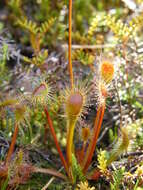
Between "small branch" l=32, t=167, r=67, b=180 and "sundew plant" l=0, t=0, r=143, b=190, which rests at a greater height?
"sundew plant" l=0, t=0, r=143, b=190

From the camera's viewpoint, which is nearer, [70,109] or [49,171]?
[70,109]

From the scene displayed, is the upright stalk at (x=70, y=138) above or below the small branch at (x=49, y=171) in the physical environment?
above

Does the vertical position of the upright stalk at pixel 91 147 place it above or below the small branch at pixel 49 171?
above

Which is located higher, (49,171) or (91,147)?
(91,147)

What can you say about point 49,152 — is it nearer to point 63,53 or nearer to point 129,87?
point 129,87

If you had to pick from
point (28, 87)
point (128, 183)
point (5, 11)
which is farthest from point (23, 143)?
point (5, 11)

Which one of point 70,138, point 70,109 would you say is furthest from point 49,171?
point 70,109

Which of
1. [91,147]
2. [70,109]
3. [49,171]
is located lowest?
[49,171]

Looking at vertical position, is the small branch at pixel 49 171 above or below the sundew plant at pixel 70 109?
below

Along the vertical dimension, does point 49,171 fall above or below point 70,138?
below

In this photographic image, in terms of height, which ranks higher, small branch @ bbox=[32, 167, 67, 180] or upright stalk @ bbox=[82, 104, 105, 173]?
upright stalk @ bbox=[82, 104, 105, 173]

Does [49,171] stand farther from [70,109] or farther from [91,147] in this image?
[70,109]
